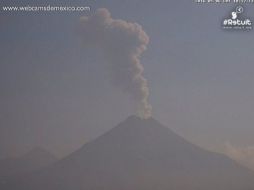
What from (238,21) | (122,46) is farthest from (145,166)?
(238,21)

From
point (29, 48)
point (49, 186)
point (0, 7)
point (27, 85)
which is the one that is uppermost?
point (0, 7)

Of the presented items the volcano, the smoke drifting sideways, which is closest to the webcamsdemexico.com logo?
the smoke drifting sideways

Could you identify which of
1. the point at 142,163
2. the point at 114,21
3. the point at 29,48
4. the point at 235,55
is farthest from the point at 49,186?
the point at 235,55

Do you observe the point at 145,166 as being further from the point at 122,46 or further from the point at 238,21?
the point at 238,21

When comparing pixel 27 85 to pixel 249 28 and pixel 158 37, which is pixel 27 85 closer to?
pixel 158 37

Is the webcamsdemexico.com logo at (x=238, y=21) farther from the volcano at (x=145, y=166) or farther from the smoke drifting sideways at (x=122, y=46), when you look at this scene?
the volcano at (x=145, y=166)

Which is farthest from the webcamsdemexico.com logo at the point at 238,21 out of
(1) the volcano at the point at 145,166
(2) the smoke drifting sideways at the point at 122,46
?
(1) the volcano at the point at 145,166

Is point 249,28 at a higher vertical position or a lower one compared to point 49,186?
higher
